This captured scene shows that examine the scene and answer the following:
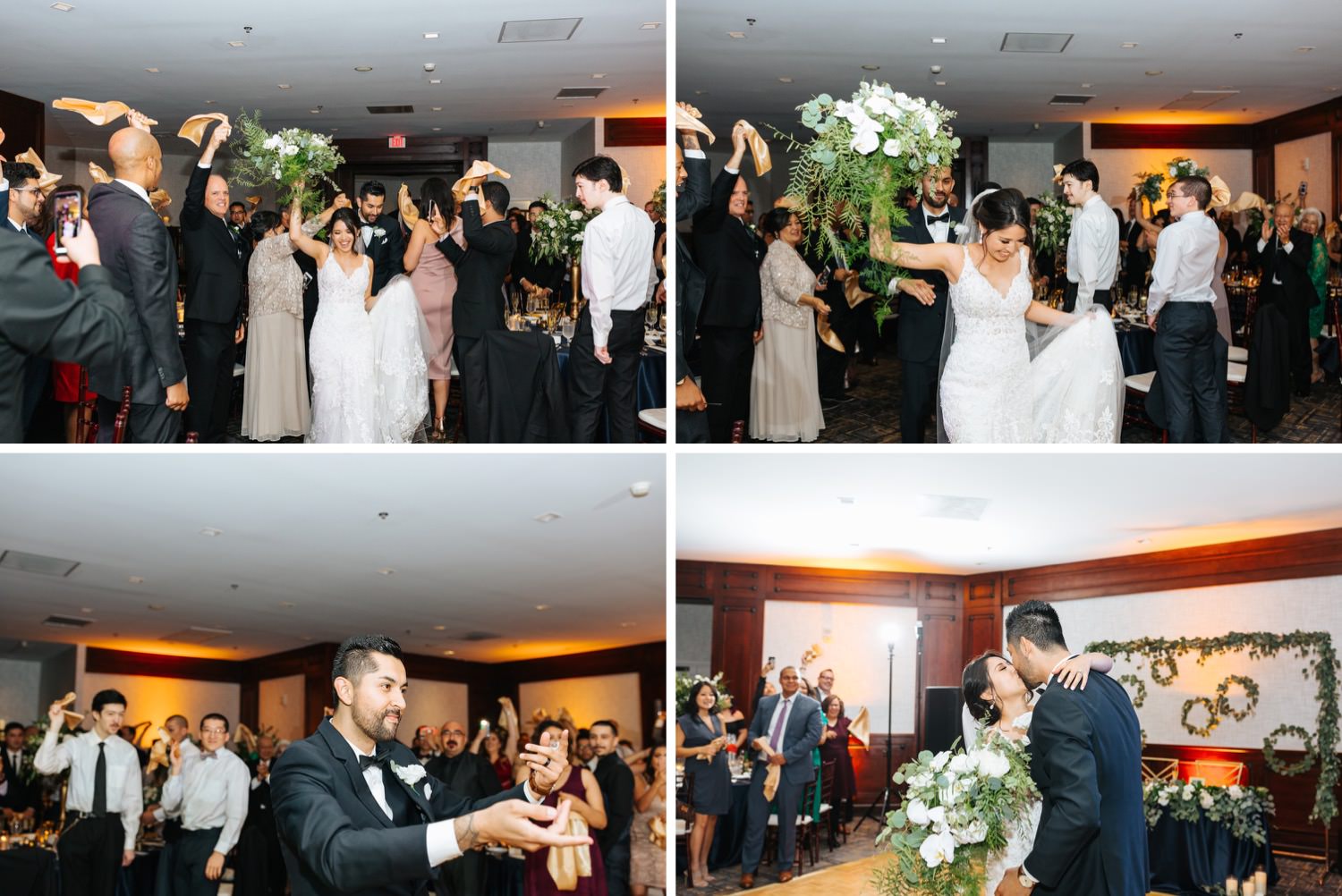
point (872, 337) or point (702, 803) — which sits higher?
point (872, 337)

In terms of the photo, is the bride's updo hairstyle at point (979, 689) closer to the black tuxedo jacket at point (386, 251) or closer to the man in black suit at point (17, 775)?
the black tuxedo jacket at point (386, 251)

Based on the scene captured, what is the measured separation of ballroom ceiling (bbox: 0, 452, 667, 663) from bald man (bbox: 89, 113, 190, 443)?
18.8 inches

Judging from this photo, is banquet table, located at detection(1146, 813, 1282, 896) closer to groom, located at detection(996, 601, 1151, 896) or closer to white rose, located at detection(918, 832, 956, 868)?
white rose, located at detection(918, 832, 956, 868)

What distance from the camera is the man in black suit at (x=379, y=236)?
7.34 m

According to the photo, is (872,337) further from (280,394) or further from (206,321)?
(206,321)

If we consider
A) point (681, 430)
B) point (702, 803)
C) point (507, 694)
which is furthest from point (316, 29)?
point (507, 694)

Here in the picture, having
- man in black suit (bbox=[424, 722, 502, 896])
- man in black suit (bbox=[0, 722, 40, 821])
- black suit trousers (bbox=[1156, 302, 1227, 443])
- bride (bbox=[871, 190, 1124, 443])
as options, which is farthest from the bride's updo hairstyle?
man in black suit (bbox=[0, 722, 40, 821])

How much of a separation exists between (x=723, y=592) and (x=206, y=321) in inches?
237

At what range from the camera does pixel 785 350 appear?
7.59 meters

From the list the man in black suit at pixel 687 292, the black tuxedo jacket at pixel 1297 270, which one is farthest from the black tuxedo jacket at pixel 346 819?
the black tuxedo jacket at pixel 1297 270

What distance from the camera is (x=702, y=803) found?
8.13m

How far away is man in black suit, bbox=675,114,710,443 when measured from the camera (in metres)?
5.53

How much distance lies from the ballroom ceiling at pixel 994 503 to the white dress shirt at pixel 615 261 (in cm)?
74

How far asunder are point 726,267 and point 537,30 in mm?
2645
